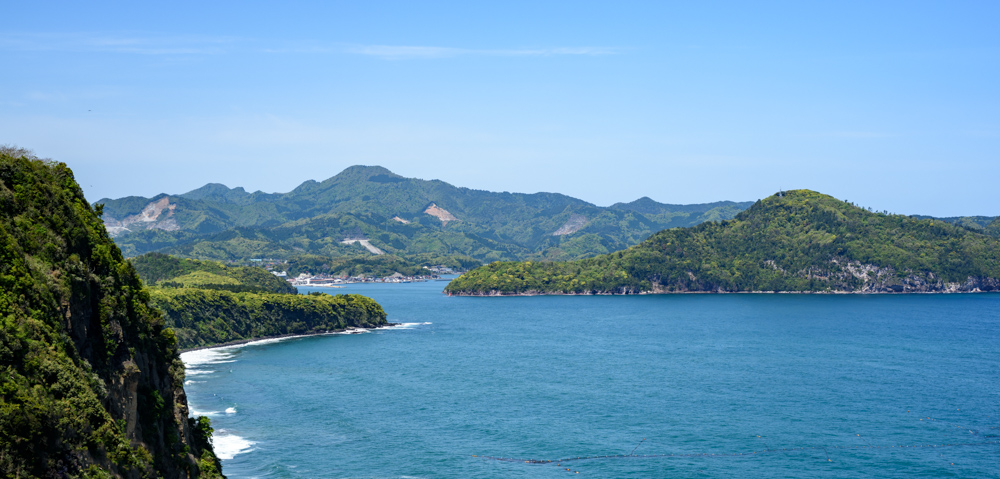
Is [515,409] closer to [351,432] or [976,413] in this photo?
[351,432]

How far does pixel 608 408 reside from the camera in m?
107

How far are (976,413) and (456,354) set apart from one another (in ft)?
297

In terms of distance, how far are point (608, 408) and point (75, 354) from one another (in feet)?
237

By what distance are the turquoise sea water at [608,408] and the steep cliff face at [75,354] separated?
17716 millimetres

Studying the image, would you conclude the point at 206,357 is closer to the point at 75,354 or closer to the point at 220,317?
the point at 220,317

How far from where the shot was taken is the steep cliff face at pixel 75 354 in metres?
40.8

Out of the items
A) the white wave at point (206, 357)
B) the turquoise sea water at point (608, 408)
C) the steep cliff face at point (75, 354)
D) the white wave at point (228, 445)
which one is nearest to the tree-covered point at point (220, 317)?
the white wave at point (206, 357)

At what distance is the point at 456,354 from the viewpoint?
162500mm

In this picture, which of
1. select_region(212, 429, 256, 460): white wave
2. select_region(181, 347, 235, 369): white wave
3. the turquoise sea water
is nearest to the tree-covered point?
select_region(181, 347, 235, 369): white wave

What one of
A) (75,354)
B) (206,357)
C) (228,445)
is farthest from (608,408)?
(206,357)

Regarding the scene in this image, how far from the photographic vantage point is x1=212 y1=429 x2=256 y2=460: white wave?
265 feet

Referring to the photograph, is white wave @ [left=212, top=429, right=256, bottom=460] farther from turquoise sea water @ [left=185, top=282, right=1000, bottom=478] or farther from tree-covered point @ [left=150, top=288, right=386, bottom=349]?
tree-covered point @ [left=150, top=288, right=386, bottom=349]

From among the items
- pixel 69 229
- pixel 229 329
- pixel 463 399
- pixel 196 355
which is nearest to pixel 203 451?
pixel 69 229

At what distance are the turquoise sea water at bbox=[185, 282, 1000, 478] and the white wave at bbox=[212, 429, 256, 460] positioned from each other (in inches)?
7.9
